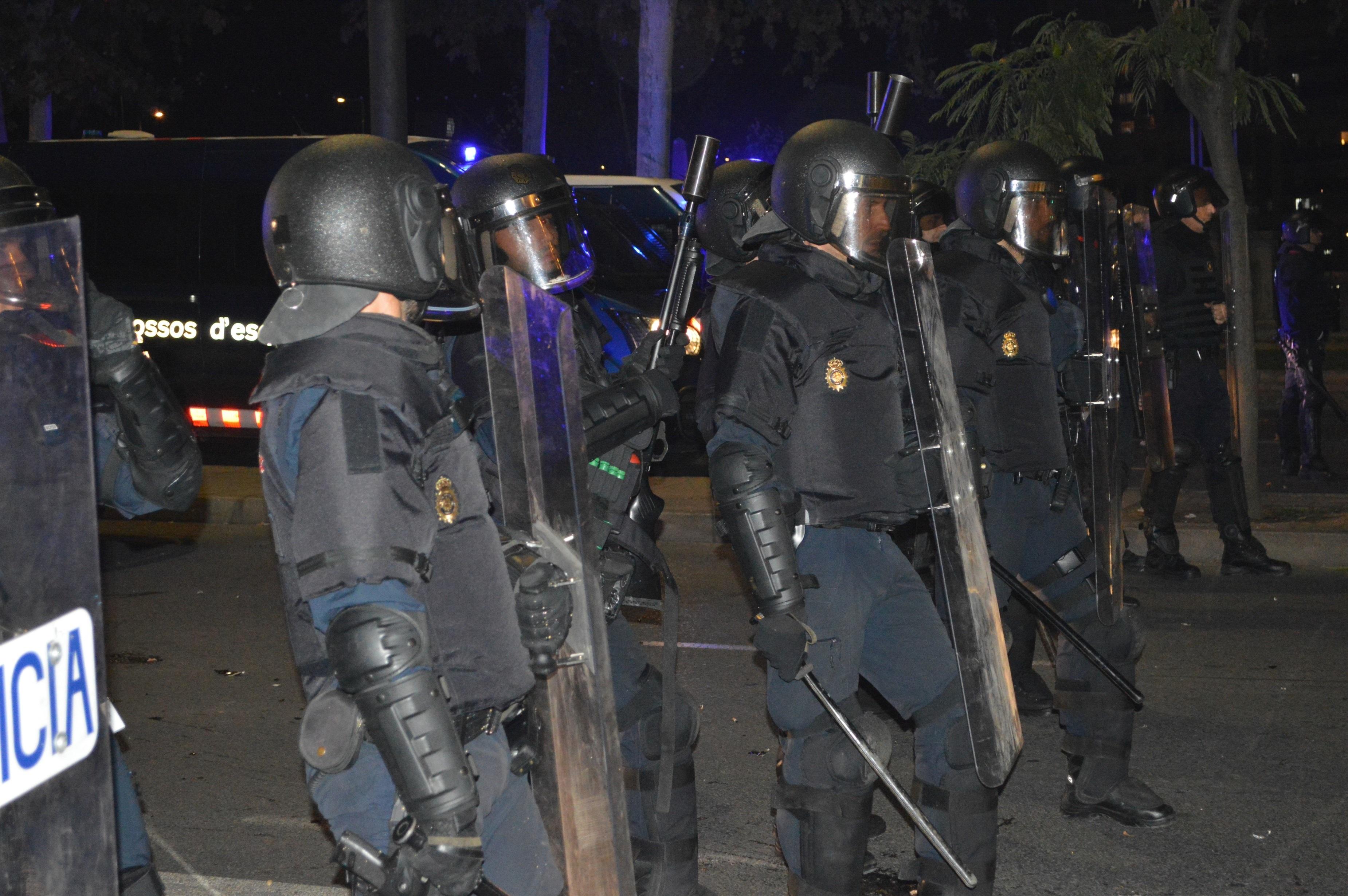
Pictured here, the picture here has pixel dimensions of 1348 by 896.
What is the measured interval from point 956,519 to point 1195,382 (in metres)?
4.58

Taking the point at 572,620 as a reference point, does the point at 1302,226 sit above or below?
above

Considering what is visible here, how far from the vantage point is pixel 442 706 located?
7.11ft

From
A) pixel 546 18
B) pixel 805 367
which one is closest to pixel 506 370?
pixel 805 367

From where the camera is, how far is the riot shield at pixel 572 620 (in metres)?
2.51

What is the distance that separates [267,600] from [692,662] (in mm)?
2621

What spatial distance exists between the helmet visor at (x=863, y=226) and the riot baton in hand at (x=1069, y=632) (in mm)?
1078

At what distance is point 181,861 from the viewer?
4262 millimetres

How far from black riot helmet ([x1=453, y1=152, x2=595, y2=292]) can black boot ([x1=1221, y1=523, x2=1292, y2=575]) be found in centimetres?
505

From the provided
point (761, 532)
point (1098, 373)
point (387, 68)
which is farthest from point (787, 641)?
point (387, 68)

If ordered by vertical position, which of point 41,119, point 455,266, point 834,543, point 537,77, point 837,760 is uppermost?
point 537,77

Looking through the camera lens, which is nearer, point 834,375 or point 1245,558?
point 834,375

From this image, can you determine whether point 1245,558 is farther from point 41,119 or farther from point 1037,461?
point 41,119

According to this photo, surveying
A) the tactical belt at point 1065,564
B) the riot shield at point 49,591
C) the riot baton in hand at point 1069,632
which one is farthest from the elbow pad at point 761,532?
the riot shield at point 49,591

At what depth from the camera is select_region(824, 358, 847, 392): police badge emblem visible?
3518 mm
